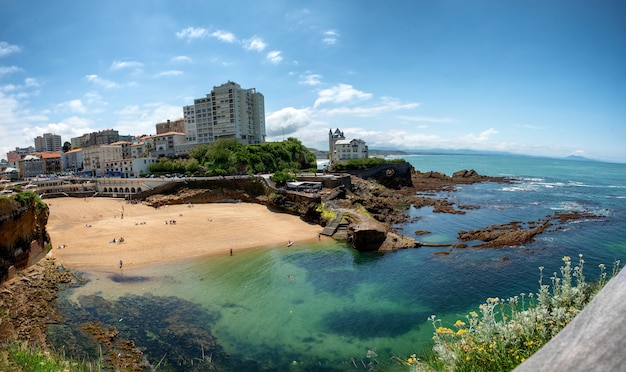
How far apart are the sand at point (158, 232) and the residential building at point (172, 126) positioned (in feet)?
185

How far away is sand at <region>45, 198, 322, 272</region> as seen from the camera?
1312 inches

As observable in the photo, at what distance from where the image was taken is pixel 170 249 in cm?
3522

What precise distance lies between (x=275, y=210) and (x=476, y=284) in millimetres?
30691

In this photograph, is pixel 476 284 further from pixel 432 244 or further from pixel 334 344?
pixel 334 344

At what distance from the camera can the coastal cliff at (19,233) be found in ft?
82.5

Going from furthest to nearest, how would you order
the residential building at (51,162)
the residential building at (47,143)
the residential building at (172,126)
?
the residential building at (47,143) < the residential building at (172,126) < the residential building at (51,162)

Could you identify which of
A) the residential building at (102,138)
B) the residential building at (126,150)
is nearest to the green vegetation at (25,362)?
the residential building at (126,150)

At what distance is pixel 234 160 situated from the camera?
226 feet

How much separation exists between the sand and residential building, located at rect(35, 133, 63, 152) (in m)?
140

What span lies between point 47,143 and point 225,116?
126 metres

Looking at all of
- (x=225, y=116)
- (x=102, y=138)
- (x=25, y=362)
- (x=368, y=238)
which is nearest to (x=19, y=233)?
(x=25, y=362)

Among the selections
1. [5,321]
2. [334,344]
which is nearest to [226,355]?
[334,344]

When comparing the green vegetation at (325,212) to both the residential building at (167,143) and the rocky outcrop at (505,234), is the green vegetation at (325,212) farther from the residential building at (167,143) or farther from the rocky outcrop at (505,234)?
the residential building at (167,143)

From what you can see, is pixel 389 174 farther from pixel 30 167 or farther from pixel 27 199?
pixel 30 167
